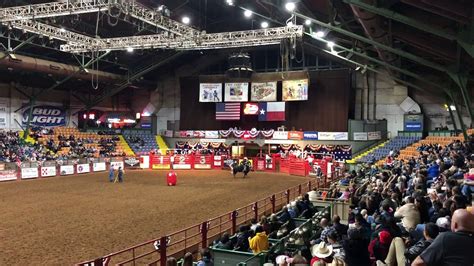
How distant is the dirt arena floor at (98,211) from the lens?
36.0 feet

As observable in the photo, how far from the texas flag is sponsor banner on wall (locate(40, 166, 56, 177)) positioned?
1872cm

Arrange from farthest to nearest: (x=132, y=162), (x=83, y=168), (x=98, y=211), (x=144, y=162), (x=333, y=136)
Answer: (x=333, y=136)
(x=144, y=162)
(x=132, y=162)
(x=83, y=168)
(x=98, y=211)

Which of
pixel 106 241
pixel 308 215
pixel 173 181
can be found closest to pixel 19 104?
pixel 173 181

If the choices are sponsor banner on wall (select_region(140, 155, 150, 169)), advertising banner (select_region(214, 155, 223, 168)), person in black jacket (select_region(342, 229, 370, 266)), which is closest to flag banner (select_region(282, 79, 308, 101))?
advertising banner (select_region(214, 155, 223, 168))

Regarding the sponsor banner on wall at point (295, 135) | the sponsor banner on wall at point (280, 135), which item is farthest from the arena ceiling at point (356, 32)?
the sponsor banner on wall at point (280, 135)

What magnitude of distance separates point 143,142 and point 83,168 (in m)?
11.4

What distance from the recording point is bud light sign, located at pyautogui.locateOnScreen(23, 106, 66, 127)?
37628mm

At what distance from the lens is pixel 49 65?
31672 mm

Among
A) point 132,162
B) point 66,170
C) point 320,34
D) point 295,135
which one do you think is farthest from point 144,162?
point 320,34

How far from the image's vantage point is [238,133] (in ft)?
128

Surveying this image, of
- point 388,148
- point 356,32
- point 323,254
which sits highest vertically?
point 356,32

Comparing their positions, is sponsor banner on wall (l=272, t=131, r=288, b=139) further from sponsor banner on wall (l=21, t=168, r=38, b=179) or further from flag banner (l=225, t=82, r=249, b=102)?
sponsor banner on wall (l=21, t=168, r=38, b=179)

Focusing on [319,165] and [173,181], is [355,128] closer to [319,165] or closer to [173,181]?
[319,165]

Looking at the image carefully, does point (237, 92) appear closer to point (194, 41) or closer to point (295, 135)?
point (295, 135)
